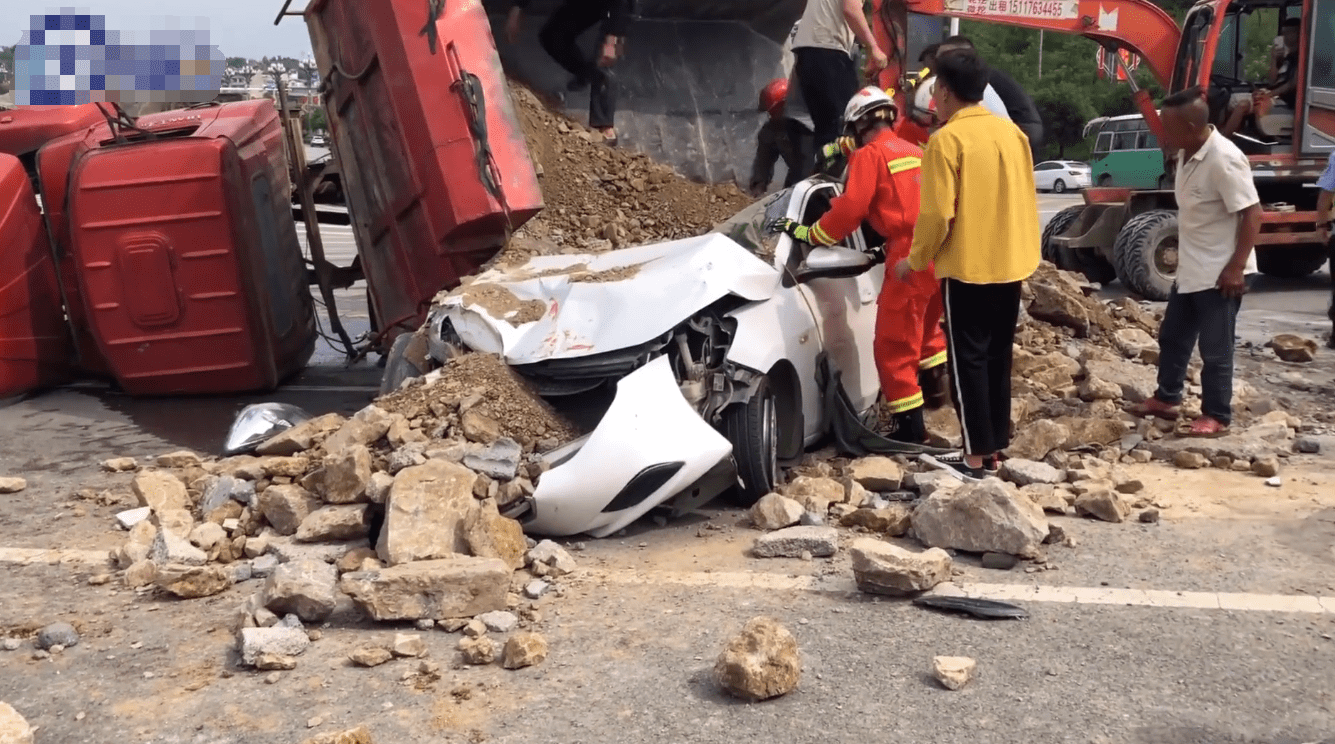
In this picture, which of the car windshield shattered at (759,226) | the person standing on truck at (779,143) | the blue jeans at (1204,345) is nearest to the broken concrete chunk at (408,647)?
the car windshield shattered at (759,226)

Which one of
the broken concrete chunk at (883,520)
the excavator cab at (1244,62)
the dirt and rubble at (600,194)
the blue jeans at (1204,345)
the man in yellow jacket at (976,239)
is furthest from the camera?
the excavator cab at (1244,62)

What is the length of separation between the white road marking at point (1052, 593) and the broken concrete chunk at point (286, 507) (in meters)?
1.08

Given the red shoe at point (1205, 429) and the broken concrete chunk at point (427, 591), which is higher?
the broken concrete chunk at point (427, 591)

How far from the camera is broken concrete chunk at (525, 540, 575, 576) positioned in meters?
4.22

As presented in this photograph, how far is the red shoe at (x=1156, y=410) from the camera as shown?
6.11 metres

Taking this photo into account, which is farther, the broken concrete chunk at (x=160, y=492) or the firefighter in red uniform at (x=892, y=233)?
the firefighter in red uniform at (x=892, y=233)

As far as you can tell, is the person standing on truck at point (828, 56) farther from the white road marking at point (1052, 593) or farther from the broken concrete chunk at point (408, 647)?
the broken concrete chunk at point (408, 647)

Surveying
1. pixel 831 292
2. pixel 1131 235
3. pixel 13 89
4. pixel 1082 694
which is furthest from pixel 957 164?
pixel 1131 235

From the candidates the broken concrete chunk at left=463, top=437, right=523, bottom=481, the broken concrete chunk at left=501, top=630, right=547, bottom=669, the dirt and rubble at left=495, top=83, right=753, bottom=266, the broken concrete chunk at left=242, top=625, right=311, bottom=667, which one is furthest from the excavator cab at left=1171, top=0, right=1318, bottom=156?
the broken concrete chunk at left=242, top=625, right=311, bottom=667

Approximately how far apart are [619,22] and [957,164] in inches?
139

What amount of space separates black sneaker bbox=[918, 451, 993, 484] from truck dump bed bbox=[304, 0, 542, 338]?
2121 millimetres

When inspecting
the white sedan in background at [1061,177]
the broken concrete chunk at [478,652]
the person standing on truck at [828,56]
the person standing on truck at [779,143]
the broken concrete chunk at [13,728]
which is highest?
the person standing on truck at [828,56]

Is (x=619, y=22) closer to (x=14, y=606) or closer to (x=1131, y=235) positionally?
(x=14, y=606)

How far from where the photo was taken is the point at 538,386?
483 centimetres
